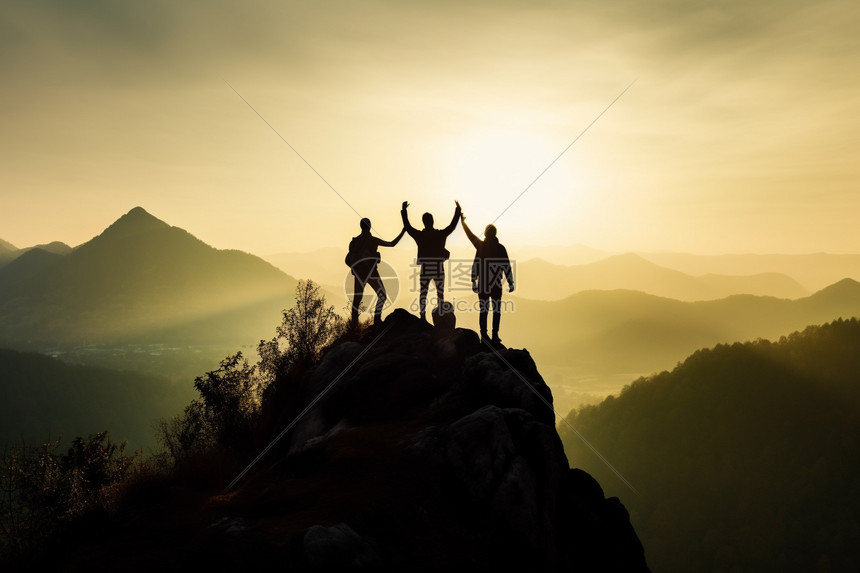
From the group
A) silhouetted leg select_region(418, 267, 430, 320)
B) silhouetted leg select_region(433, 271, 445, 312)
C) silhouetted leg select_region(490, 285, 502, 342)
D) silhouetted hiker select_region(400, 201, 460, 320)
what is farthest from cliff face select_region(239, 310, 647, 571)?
silhouetted hiker select_region(400, 201, 460, 320)

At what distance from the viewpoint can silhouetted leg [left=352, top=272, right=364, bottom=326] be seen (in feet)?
75.2

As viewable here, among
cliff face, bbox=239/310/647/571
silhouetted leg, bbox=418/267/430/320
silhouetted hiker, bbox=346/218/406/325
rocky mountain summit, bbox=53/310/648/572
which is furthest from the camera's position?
silhouetted hiker, bbox=346/218/406/325

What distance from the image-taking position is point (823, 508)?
191875 mm

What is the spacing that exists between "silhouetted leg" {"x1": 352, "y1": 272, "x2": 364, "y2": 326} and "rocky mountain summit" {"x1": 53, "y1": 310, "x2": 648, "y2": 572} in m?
4.87

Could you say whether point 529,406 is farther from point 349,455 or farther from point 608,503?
point 349,455

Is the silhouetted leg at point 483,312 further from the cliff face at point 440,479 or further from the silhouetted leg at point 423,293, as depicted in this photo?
the silhouetted leg at point 423,293

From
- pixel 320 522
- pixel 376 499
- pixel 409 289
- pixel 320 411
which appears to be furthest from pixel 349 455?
pixel 409 289

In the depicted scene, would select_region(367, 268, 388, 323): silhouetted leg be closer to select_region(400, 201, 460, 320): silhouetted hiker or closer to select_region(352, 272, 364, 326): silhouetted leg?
select_region(352, 272, 364, 326): silhouetted leg

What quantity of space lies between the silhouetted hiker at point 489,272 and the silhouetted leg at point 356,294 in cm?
508

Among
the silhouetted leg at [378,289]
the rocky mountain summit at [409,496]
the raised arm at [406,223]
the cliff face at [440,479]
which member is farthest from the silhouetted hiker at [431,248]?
the rocky mountain summit at [409,496]

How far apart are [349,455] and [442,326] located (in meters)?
8.76

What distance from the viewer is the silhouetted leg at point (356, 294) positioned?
22.9m

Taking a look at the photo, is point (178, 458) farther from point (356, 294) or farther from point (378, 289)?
point (378, 289)

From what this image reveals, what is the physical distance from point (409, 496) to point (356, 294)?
12176 millimetres
